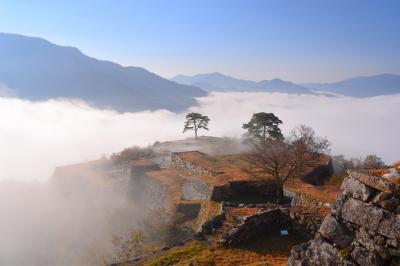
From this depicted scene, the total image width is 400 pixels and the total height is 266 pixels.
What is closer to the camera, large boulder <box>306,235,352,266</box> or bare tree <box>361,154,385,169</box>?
large boulder <box>306,235,352,266</box>

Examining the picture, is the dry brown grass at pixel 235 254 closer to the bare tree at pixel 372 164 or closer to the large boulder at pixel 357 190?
the large boulder at pixel 357 190

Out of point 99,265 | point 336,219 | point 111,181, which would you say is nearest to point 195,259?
point 336,219

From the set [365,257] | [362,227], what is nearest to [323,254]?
[365,257]

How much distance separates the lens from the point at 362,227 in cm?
676

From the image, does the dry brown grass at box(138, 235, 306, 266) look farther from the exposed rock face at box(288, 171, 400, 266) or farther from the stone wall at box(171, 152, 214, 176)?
the stone wall at box(171, 152, 214, 176)

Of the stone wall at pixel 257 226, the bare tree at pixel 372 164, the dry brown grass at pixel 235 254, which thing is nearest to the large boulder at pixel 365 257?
Answer: the dry brown grass at pixel 235 254

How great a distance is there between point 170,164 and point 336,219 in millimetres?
31671

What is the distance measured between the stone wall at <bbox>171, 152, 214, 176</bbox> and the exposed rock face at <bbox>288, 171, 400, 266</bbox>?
2112 centimetres

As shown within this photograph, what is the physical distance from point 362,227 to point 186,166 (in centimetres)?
2777

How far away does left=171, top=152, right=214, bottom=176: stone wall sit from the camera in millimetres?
30562

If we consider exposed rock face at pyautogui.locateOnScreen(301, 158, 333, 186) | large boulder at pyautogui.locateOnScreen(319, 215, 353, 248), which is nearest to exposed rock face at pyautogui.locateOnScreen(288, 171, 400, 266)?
large boulder at pyautogui.locateOnScreen(319, 215, 353, 248)

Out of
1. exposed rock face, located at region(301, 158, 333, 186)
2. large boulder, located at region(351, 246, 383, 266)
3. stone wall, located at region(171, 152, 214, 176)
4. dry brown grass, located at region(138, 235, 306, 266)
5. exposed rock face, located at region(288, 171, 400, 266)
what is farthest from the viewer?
stone wall, located at region(171, 152, 214, 176)

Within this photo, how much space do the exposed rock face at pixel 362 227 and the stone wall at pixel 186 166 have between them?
69.3 ft

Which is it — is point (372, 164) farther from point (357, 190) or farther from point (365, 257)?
point (365, 257)
